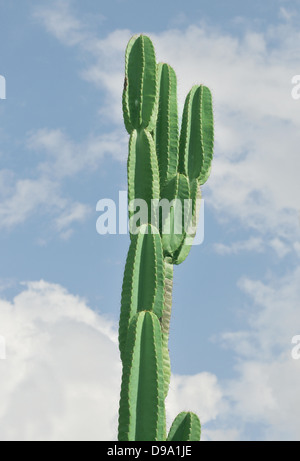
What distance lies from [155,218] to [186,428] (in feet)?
6.99

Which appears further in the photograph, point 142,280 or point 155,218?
point 155,218

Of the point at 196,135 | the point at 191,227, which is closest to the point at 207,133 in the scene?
the point at 196,135

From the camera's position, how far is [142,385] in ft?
20.6

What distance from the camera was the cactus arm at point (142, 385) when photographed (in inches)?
244

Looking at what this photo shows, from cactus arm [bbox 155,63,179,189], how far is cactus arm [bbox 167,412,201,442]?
2.44 metres

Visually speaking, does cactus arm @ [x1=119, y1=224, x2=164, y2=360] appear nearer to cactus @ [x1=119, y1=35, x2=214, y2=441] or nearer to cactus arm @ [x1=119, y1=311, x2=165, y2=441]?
cactus @ [x1=119, y1=35, x2=214, y2=441]

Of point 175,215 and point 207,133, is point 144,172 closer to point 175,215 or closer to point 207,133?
point 175,215
